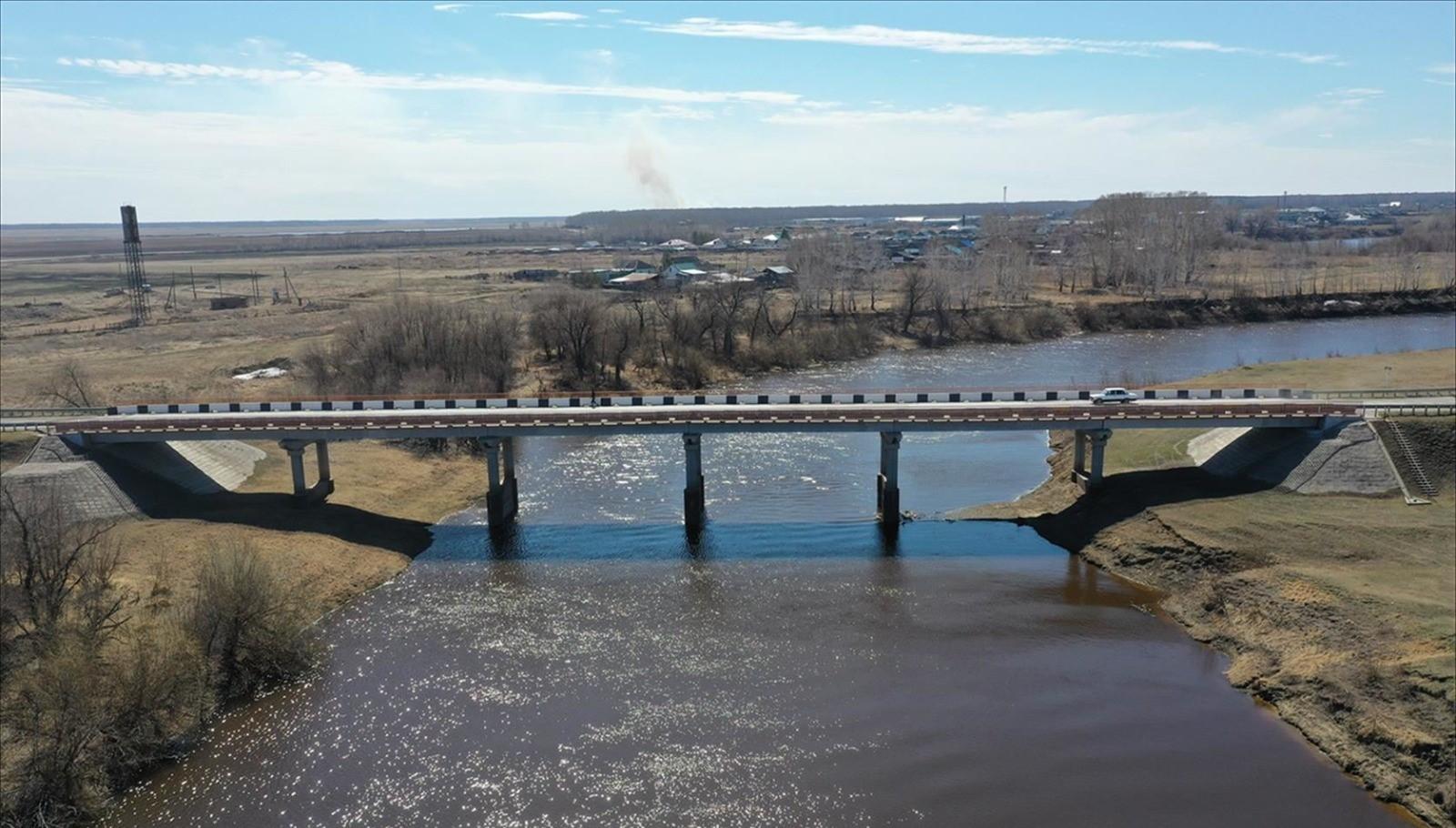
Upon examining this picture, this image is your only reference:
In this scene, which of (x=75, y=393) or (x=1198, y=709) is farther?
(x=75, y=393)

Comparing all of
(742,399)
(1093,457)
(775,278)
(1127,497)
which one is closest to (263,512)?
(742,399)

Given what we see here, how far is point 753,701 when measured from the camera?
113ft

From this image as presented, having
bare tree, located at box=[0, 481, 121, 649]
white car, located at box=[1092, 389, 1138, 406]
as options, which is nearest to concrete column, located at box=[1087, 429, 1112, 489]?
white car, located at box=[1092, 389, 1138, 406]

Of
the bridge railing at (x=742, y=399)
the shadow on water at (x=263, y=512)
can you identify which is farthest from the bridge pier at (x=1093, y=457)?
the shadow on water at (x=263, y=512)

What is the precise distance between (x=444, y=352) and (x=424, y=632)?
4712cm

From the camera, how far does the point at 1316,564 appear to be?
41625mm

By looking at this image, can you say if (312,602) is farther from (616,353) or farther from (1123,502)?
(616,353)

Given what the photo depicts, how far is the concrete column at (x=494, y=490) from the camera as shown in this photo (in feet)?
178

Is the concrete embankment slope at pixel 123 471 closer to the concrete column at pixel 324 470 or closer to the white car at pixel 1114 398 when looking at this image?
the concrete column at pixel 324 470

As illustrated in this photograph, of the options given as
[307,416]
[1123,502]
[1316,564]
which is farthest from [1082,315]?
[307,416]

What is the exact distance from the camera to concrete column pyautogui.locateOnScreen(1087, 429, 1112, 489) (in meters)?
53.8

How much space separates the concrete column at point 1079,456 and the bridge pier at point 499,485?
32299 mm

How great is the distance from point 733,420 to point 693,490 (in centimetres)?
467

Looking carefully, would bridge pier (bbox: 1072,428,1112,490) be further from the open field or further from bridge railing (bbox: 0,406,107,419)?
bridge railing (bbox: 0,406,107,419)
